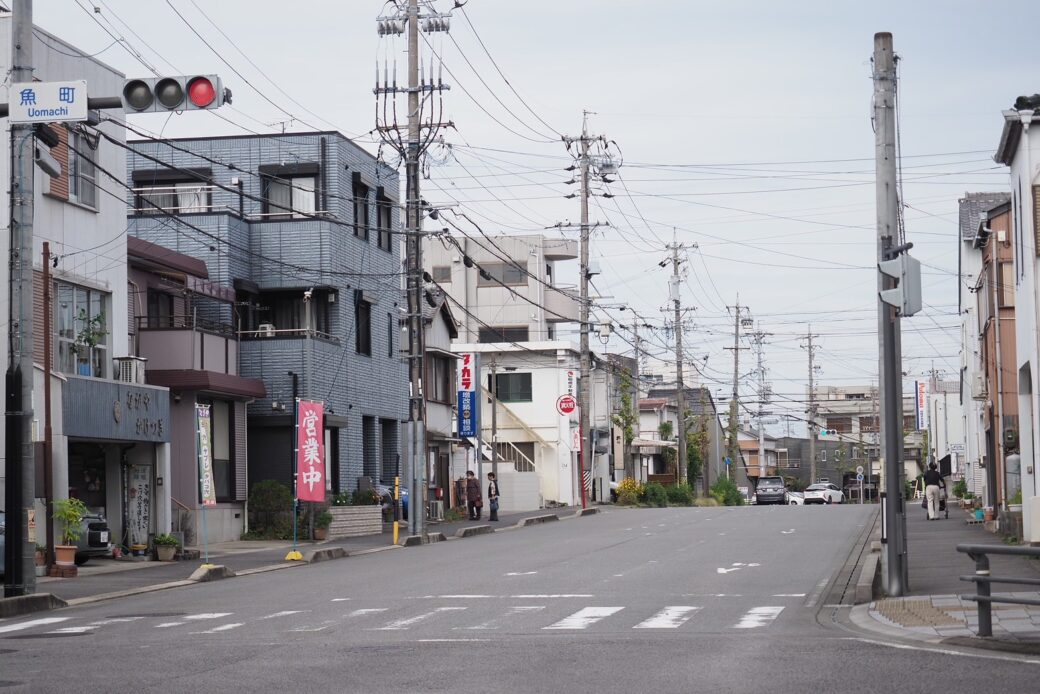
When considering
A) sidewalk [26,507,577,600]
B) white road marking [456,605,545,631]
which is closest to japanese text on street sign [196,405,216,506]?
sidewalk [26,507,577,600]

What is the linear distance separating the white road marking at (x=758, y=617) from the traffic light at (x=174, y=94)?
27.0 feet

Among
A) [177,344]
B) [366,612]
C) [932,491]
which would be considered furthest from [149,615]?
[932,491]

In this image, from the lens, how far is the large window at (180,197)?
39.6m

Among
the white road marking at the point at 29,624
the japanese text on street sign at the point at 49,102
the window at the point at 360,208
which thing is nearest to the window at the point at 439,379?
the window at the point at 360,208

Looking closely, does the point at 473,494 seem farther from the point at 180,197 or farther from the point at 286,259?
the point at 180,197

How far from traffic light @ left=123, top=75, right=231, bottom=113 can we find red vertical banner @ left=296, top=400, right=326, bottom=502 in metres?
15.2

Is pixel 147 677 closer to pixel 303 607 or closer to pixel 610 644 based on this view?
pixel 610 644

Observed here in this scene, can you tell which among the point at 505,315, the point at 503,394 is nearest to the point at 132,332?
the point at 503,394

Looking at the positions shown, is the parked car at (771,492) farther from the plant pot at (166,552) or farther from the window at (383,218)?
the plant pot at (166,552)

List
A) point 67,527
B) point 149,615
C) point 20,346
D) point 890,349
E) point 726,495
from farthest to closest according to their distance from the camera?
point 726,495, point 67,527, point 20,346, point 149,615, point 890,349

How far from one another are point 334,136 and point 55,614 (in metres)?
24.4

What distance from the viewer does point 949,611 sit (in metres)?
14.4

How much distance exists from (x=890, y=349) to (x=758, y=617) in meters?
3.59

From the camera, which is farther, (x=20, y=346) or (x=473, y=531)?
(x=473, y=531)
